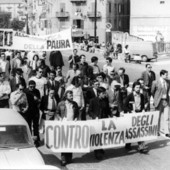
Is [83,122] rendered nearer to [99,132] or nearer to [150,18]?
[99,132]

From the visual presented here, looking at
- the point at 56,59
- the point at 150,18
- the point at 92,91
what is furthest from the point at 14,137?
the point at 150,18

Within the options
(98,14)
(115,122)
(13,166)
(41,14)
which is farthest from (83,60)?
(41,14)

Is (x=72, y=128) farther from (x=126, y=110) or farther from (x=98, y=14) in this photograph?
(x=98, y=14)

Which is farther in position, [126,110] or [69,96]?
[126,110]

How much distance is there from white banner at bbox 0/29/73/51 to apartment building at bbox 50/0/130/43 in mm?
62655

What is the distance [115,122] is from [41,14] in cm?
8601

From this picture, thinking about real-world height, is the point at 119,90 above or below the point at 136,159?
above

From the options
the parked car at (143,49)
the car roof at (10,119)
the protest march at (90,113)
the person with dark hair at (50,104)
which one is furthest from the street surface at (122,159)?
the parked car at (143,49)

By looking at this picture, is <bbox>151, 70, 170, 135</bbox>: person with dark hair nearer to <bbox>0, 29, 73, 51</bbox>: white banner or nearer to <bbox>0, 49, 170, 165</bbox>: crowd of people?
<bbox>0, 49, 170, 165</bbox>: crowd of people

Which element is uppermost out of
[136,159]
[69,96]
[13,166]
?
[69,96]

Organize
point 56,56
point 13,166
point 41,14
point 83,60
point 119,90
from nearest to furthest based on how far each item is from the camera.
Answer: point 13,166 → point 119,90 → point 83,60 → point 56,56 → point 41,14

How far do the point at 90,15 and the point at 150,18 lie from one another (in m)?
15.6

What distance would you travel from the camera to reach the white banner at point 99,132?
10789 mm

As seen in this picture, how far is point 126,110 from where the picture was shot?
12266mm
